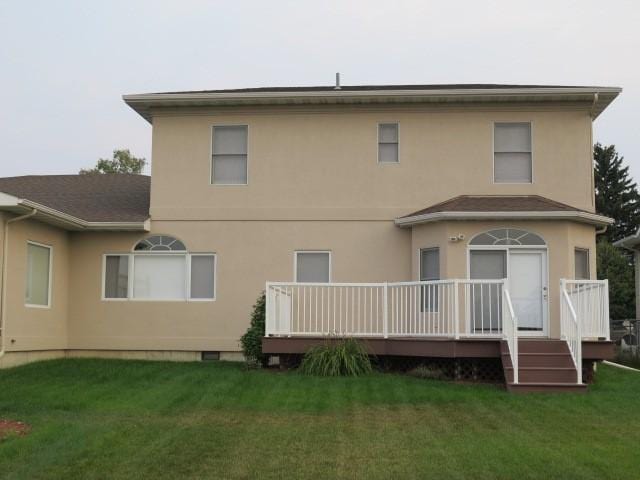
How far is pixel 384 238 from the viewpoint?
60.8 ft

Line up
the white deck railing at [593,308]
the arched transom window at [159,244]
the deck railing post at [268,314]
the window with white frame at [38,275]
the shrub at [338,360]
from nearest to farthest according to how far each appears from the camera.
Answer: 1. the shrub at [338,360]
2. the white deck railing at [593,308]
3. the deck railing post at [268,314]
4. the window with white frame at [38,275]
5. the arched transom window at [159,244]

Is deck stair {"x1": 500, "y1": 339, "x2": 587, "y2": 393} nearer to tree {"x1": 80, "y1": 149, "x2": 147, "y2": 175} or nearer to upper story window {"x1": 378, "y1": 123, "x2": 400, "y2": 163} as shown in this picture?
upper story window {"x1": 378, "y1": 123, "x2": 400, "y2": 163}

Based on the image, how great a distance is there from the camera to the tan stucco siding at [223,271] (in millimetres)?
18531

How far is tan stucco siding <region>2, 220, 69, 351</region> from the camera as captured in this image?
16.0 metres

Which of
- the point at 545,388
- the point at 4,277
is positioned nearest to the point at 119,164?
the point at 4,277

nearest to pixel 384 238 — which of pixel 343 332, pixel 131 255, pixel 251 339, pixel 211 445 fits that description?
pixel 343 332

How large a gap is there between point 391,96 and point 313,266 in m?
4.07

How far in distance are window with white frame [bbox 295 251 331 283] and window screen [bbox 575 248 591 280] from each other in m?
5.24

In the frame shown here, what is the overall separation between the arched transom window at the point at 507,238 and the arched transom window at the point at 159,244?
652cm

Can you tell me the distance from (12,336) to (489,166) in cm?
1046

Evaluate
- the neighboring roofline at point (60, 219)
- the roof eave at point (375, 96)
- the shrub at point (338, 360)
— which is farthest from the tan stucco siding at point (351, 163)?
the shrub at point (338, 360)

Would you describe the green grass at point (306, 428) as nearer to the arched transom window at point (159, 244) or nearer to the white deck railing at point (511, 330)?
the white deck railing at point (511, 330)

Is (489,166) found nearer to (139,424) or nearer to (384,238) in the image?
(384,238)

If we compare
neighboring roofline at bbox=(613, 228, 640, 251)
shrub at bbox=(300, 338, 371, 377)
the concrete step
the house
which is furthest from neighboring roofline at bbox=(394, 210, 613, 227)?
neighboring roofline at bbox=(613, 228, 640, 251)
